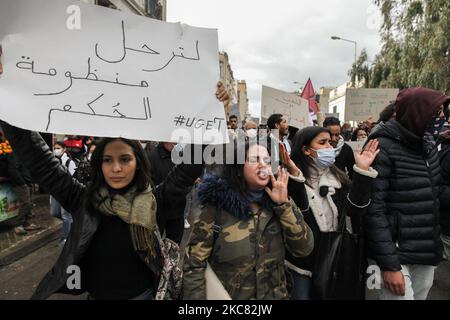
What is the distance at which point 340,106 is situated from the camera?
48.8m

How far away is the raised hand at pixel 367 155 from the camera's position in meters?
2.21

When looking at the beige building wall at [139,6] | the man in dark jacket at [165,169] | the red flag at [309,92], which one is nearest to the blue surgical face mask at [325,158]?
the man in dark jacket at [165,169]

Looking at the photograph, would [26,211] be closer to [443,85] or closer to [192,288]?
[192,288]

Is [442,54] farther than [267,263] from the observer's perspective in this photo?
Yes

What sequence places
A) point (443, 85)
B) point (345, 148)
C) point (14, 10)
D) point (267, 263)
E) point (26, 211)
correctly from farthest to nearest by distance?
point (443, 85) → point (26, 211) → point (345, 148) → point (267, 263) → point (14, 10)

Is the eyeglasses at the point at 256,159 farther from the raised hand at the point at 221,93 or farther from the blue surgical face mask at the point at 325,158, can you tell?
the blue surgical face mask at the point at 325,158

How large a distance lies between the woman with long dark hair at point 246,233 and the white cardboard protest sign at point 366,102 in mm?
7043

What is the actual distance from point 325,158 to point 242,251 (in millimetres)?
1100

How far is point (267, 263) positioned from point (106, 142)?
1066mm

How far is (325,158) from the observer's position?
8.54 feet

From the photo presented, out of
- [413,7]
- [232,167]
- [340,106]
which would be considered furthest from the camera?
[340,106]

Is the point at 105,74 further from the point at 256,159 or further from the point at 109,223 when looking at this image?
the point at 256,159

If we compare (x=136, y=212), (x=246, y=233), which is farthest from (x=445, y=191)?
(x=136, y=212)
